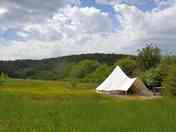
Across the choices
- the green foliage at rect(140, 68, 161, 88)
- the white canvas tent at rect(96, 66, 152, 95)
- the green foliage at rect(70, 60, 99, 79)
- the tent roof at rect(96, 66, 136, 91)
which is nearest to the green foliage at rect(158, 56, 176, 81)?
the green foliage at rect(140, 68, 161, 88)

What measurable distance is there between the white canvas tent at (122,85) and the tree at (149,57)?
44358 millimetres

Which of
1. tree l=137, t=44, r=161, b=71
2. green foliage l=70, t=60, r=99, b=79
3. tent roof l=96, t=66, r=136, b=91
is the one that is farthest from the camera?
green foliage l=70, t=60, r=99, b=79

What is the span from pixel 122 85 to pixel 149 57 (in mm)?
48046

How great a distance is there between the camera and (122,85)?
6231 centimetres

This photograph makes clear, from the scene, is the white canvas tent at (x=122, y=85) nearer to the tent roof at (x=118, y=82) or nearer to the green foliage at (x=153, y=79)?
the tent roof at (x=118, y=82)

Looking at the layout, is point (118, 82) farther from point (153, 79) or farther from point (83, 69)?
point (83, 69)

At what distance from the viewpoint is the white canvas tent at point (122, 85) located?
6184 cm

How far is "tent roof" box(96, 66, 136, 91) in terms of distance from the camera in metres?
61.7

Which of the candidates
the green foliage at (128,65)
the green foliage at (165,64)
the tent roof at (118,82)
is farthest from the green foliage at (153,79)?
the green foliage at (128,65)

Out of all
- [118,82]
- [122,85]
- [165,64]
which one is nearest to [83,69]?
[165,64]

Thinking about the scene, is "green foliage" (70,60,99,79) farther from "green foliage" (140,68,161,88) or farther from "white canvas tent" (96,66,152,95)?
"white canvas tent" (96,66,152,95)

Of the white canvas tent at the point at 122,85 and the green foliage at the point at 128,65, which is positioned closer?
the white canvas tent at the point at 122,85

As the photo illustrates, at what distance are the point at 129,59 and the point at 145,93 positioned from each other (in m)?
57.7

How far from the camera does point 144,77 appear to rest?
8231 cm
